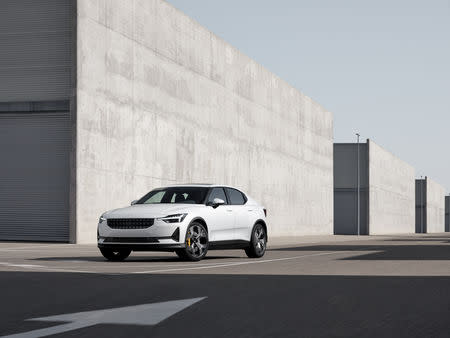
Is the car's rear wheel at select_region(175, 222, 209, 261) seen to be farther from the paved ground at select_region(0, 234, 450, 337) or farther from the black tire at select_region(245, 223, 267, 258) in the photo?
the black tire at select_region(245, 223, 267, 258)

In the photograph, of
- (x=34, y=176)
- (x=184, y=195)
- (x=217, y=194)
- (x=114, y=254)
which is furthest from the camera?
(x=34, y=176)

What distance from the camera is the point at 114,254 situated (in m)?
18.5

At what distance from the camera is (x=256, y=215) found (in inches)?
779

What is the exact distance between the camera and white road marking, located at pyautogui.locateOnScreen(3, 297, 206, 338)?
7.41m

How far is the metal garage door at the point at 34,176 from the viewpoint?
2994 cm

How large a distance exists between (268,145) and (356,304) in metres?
44.0

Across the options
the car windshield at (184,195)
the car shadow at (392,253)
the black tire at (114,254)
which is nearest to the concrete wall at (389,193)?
the car shadow at (392,253)

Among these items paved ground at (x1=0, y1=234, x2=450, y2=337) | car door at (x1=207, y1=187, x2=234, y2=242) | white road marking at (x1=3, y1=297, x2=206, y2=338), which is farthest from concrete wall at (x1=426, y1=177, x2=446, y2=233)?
white road marking at (x1=3, y1=297, x2=206, y2=338)

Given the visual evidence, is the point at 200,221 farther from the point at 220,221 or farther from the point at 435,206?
the point at 435,206

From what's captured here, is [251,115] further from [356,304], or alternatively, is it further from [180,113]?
[356,304]

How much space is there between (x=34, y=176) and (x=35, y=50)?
428 centimetres

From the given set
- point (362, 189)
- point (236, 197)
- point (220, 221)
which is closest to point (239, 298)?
point (220, 221)

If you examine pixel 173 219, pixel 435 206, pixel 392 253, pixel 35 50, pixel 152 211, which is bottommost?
pixel 435 206

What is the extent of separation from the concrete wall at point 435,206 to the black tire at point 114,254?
123110mm
